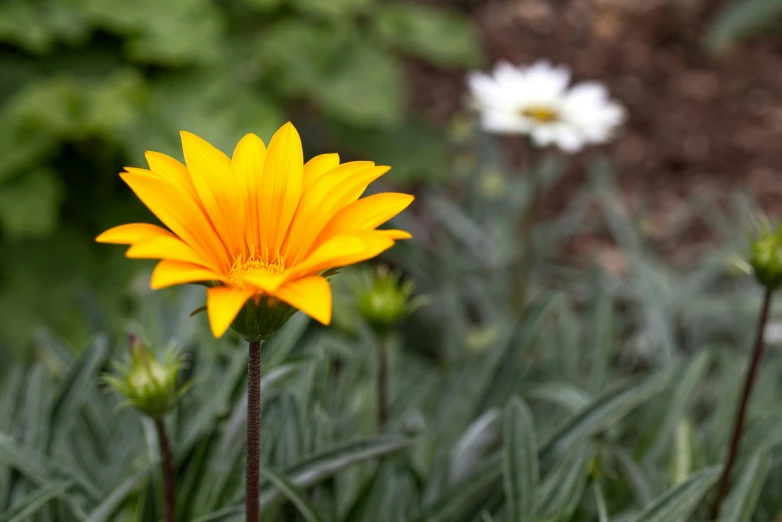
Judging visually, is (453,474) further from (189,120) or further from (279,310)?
(189,120)

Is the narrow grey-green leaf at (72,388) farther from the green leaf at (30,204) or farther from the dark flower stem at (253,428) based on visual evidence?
the green leaf at (30,204)

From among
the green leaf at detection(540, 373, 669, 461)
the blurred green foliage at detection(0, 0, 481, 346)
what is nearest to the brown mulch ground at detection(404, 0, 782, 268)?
the blurred green foliage at detection(0, 0, 481, 346)

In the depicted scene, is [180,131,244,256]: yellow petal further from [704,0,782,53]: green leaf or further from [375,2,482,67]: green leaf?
[704,0,782,53]: green leaf

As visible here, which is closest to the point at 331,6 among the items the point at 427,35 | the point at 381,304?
the point at 427,35

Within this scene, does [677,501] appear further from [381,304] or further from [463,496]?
[381,304]

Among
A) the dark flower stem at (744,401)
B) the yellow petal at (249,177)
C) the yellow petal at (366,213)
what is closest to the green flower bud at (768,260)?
the dark flower stem at (744,401)

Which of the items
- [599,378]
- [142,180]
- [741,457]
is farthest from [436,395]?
[142,180]
